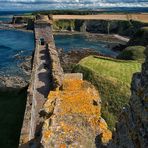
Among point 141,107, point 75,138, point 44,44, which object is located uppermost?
point 141,107

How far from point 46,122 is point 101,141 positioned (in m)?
2.16

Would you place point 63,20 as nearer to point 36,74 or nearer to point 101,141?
point 36,74

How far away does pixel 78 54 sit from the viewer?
57.8 meters

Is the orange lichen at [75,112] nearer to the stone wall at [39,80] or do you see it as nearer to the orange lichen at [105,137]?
the orange lichen at [105,137]

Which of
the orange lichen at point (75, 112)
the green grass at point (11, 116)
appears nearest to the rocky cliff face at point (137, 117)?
the orange lichen at point (75, 112)

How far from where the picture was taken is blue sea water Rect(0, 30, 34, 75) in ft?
161

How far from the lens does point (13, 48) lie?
6700cm

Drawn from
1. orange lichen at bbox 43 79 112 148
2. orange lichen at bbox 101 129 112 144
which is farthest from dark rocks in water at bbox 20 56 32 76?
orange lichen at bbox 101 129 112 144

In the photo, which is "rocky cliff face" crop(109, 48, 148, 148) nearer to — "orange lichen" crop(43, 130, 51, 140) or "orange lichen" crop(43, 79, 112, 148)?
"orange lichen" crop(43, 79, 112, 148)

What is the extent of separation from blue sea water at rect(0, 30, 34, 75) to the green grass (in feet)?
42.9

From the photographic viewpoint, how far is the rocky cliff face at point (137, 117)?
18.3ft

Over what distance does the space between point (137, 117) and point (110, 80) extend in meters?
19.5

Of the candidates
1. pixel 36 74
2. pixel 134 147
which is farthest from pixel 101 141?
pixel 36 74

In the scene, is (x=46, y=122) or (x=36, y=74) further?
(x=36, y=74)
